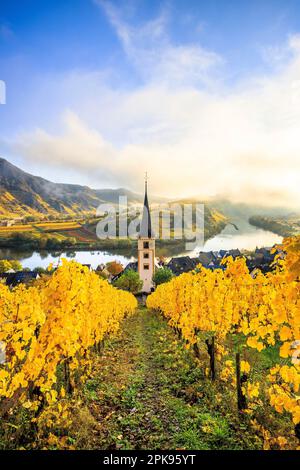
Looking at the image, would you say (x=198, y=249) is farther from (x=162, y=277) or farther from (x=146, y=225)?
(x=162, y=277)

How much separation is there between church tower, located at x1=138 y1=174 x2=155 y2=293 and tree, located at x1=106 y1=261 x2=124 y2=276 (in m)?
34.9

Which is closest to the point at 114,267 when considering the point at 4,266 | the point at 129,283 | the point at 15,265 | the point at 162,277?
the point at 15,265

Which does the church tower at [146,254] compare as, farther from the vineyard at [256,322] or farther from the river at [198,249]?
the vineyard at [256,322]

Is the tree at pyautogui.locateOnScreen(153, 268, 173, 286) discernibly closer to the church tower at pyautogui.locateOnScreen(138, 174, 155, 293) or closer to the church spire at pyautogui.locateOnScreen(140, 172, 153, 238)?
the church tower at pyautogui.locateOnScreen(138, 174, 155, 293)

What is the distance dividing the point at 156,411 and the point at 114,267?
368ft

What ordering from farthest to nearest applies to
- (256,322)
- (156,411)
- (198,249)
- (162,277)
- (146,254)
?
(198,249), (146,254), (162,277), (156,411), (256,322)

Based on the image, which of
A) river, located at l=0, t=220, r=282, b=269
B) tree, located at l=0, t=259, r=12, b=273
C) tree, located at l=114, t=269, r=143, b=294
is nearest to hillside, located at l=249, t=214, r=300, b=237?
river, located at l=0, t=220, r=282, b=269

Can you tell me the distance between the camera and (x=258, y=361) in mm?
12672

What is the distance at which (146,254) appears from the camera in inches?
3201

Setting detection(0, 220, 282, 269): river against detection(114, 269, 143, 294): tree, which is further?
detection(0, 220, 282, 269): river

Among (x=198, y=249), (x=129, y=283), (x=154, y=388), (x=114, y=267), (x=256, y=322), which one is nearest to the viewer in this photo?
(x=256, y=322)

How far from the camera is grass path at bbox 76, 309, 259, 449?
18.5ft

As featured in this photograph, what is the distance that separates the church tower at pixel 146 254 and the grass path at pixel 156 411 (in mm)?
67804
